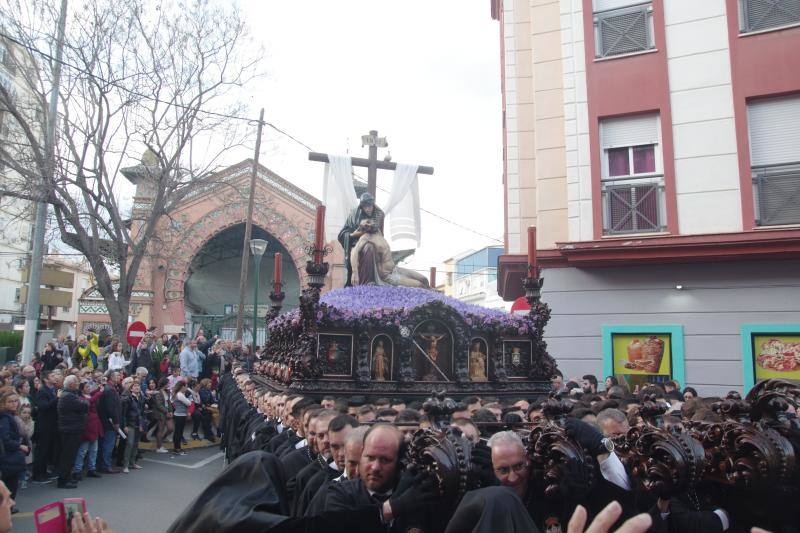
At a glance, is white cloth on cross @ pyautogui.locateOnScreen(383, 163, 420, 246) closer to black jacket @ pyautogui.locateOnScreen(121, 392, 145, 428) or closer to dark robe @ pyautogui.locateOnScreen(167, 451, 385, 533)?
black jacket @ pyautogui.locateOnScreen(121, 392, 145, 428)

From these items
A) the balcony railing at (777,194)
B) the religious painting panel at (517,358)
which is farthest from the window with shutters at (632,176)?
the religious painting panel at (517,358)

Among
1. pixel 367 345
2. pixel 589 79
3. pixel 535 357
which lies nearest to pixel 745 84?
pixel 589 79

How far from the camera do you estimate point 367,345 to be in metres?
8.16

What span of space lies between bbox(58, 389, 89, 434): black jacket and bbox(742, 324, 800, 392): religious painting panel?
1078 cm

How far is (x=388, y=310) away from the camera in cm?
828

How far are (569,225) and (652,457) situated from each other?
9.42 meters

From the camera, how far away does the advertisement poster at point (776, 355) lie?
10.0 meters

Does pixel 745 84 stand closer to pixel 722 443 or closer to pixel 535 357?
pixel 535 357

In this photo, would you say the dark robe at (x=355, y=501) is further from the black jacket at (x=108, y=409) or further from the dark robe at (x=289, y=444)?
the black jacket at (x=108, y=409)

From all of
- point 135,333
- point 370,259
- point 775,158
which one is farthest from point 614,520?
point 135,333

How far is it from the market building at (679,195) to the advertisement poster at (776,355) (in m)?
0.02

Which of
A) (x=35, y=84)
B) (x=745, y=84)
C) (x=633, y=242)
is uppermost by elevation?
(x=35, y=84)

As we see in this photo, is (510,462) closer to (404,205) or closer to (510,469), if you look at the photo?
(510,469)

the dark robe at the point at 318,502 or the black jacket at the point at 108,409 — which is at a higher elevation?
the dark robe at the point at 318,502
